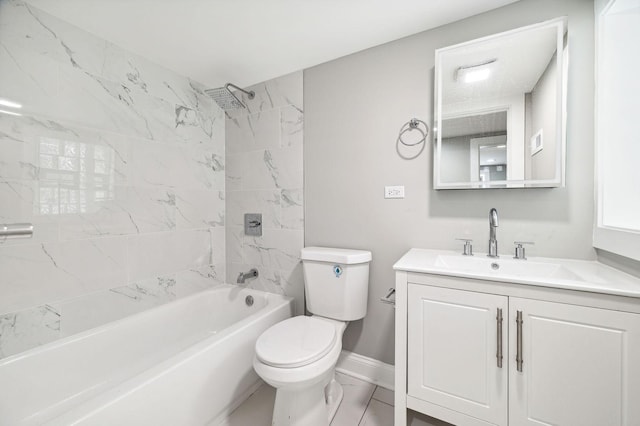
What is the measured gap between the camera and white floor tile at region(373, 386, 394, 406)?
4.85 ft

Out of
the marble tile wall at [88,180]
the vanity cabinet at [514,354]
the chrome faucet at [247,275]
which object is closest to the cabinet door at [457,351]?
the vanity cabinet at [514,354]

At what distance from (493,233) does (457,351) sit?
62cm

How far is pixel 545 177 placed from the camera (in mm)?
1210

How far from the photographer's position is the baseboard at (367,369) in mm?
1604

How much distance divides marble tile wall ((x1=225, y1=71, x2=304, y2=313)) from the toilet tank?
1.04ft

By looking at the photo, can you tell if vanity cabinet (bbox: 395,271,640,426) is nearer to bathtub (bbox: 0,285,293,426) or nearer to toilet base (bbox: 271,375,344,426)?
toilet base (bbox: 271,375,344,426)

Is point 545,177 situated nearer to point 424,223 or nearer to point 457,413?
point 424,223

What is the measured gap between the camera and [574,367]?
34.3 inches

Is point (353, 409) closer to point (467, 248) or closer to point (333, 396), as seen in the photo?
point (333, 396)

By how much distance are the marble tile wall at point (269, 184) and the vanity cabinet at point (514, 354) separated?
3.34 ft

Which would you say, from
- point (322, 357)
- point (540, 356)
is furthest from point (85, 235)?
point (540, 356)

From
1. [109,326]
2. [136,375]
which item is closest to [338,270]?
[136,375]

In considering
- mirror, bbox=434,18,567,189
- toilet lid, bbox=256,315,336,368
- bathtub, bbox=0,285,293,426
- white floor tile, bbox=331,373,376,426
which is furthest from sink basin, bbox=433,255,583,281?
bathtub, bbox=0,285,293,426

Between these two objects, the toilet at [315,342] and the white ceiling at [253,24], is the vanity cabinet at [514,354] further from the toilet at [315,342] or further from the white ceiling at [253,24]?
the white ceiling at [253,24]
